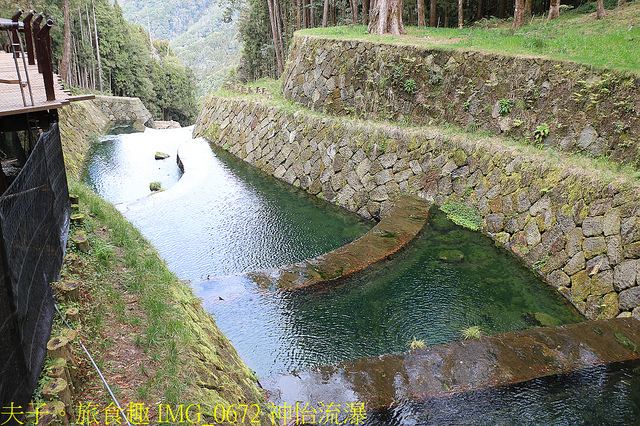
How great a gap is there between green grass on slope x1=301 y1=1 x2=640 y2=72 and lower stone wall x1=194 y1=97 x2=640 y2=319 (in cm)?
260

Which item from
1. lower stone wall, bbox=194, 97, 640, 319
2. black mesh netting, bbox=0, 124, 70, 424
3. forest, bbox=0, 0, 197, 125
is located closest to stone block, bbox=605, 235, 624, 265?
lower stone wall, bbox=194, 97, 640, 319

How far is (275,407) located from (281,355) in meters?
1.40

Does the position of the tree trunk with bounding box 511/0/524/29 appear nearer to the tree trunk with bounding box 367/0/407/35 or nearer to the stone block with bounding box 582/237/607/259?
the tree trunk with bounding box 367/0/407/35

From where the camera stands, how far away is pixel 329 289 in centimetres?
759

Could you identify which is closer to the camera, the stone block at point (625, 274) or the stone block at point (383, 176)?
the stone block at point (625, 274)

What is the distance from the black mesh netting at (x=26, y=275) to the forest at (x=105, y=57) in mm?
23417

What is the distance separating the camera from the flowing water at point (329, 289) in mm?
6223

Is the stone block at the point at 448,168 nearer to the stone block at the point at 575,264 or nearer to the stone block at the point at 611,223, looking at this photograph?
the stone block at the point at 575,264

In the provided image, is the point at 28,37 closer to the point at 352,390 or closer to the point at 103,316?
the point at 103,316

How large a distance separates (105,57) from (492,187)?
3898cm

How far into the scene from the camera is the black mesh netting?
2553 millimetres

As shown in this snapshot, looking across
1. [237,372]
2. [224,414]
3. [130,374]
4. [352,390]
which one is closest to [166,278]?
[237,372]

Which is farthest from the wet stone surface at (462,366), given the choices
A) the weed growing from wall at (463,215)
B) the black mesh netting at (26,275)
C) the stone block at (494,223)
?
the weed growing from wall at (463,215)

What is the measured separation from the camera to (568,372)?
17.7ft
